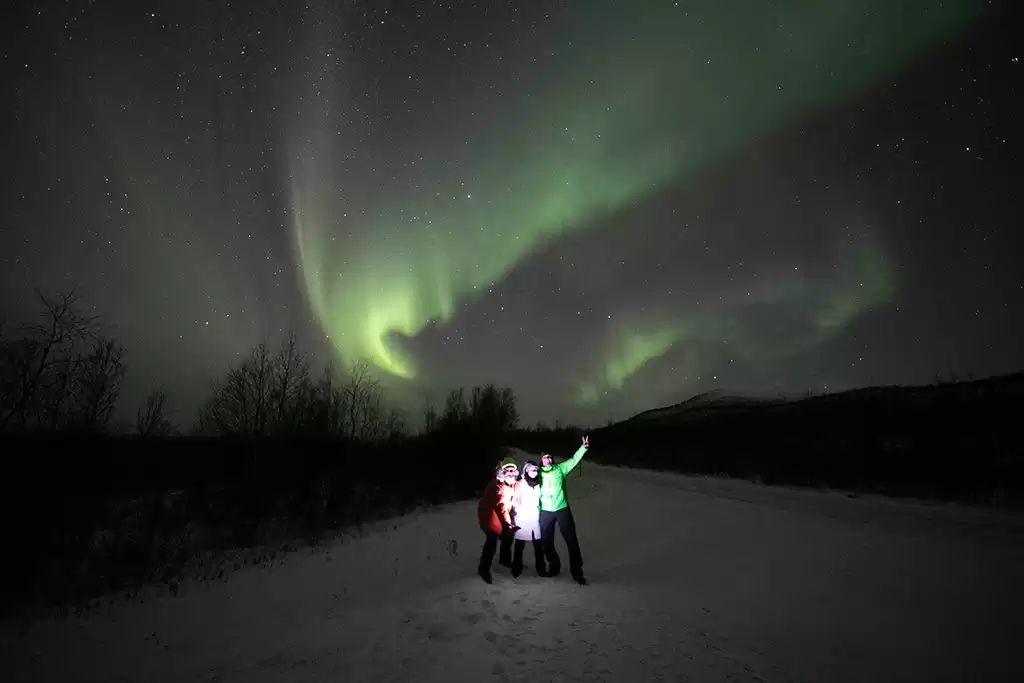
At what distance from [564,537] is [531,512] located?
29.2 inches

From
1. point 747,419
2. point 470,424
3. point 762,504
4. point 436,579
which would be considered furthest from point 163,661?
point 747,419

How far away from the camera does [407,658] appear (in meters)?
5.98

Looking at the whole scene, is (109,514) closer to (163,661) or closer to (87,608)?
(87,608)

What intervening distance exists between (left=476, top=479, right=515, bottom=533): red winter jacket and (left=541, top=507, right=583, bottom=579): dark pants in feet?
2.21

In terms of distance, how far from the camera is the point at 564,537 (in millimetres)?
Result: 8828

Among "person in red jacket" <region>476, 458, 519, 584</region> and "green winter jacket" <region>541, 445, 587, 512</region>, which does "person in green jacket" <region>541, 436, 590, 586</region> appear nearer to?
"green winter jacket" <region>541, 445, 587, 512</region>

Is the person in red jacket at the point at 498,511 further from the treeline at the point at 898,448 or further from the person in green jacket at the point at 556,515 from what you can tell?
the treeline at the point at 898,448

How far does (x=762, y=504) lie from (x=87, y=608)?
21711 mm

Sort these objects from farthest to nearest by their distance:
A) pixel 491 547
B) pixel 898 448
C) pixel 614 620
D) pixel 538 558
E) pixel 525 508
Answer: pixel 898 448, pixel 538 558, pixel 525 508, pixel 491 547, pixel 614 620

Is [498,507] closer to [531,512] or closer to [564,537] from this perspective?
[531,512]

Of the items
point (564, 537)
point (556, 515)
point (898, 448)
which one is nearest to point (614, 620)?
point (564, 537)

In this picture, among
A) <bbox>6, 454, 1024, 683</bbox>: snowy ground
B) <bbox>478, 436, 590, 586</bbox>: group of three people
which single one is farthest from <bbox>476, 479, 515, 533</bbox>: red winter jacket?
<bbox>6, 454, 1024, 683</bbox>: snowy ground

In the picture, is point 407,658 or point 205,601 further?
point 205,601

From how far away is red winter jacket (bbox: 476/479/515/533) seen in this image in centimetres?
873
